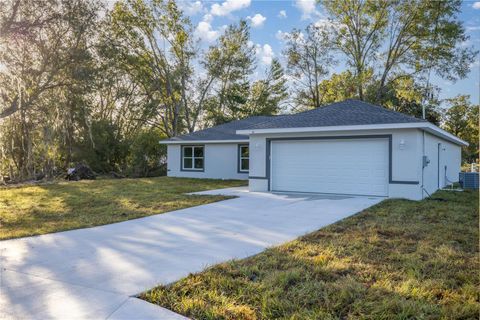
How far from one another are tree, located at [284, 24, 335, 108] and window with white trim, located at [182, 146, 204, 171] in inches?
516

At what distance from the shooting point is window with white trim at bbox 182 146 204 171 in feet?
63.6

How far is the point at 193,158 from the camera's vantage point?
19.6m

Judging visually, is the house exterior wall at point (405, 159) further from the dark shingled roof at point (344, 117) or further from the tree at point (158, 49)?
the tree at point (158, 49)

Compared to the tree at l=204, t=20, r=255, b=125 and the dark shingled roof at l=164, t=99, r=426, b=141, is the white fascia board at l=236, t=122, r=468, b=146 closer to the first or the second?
the dark shingled roof at l=164, t=99, r=426, b=141

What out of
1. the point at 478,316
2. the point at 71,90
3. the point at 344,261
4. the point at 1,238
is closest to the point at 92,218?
the point at 1,238

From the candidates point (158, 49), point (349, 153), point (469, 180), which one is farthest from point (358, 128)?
point (158, 49)

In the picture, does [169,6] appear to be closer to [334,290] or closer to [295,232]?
[295,232]

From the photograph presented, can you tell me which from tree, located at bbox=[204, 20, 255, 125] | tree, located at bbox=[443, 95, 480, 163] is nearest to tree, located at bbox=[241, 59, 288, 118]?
tree, located at bbox=[204, 20, 255, 125]

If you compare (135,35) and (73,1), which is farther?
(135,35)

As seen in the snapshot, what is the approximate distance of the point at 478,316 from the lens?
3.02 meters

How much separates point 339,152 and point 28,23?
1019 cm

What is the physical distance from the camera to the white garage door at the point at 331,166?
35.3ft

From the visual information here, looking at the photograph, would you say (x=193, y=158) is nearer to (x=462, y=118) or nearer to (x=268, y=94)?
(x=268, y=94)

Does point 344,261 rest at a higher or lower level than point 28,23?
lower
